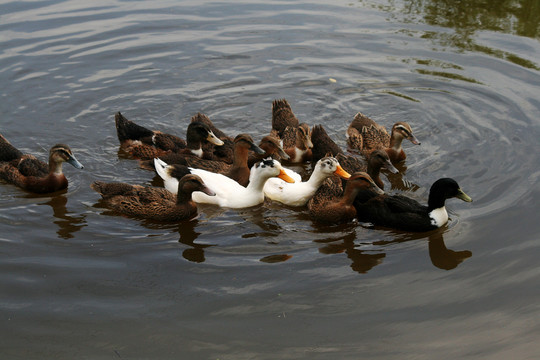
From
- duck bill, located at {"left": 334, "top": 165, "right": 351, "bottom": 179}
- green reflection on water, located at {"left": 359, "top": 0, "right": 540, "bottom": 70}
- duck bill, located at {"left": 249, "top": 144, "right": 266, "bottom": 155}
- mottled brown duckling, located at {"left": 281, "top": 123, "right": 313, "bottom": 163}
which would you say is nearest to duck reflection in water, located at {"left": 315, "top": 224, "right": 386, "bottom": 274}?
duck bill, located at {"left": 334, "top": 165, "right": 351, "bottom": 179}

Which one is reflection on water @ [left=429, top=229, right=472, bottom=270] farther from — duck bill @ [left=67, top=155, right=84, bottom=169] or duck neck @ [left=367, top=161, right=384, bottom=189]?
duck bill @ [left=67, top=155, right=84, bottom=169]

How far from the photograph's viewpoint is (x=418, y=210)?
26.0 feet

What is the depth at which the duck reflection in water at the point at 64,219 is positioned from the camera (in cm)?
782

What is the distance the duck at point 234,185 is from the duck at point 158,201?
0.37 meters

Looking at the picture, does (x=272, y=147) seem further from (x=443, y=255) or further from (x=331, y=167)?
(x=443, y=255)

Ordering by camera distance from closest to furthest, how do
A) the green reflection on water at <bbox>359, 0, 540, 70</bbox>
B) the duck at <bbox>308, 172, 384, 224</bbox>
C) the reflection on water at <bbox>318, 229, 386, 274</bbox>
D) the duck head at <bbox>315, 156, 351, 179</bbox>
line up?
the reflection on water at <bbox>318, 229, 386, 274</bbox>, the duck at <bbox>308, 172, 384, 224</bbox>, the duck head at <bbox>315, 156, 351, 179</bbox>, the green reflection on water at <bbox>359, 0, 540, 70</bbox>

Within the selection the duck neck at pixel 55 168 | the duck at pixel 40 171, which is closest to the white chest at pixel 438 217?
the duck at pixel 40 171

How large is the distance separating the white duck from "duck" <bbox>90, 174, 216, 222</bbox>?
100cm

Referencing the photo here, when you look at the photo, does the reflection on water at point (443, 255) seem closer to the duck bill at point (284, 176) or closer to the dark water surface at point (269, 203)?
the dark water surface at point (269, 203)

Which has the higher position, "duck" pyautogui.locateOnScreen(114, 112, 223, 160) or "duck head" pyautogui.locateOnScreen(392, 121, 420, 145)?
"duck head" pyautogui.locateOnScreen(392, 121, 420, 145)

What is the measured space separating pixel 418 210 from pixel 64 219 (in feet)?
13.9

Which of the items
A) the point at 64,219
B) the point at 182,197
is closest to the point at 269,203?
the point at 182,197

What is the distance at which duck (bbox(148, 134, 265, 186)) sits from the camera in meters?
9.21

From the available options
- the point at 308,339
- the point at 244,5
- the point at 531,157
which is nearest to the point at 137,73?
the point at 244,5
